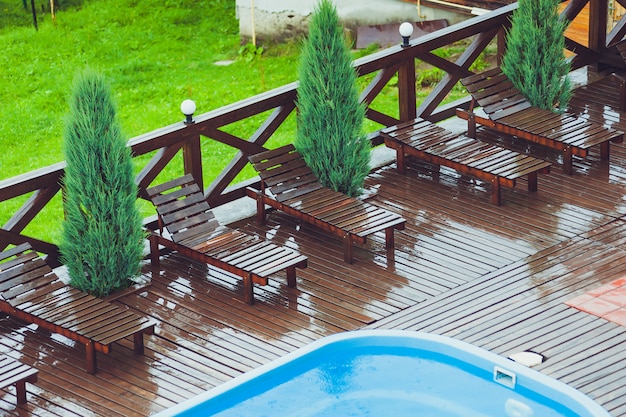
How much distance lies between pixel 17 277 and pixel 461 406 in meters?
3.21

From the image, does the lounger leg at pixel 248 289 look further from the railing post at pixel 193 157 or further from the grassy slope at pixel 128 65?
the grassy slope at pixel 128 65

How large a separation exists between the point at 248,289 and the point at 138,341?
947 mm

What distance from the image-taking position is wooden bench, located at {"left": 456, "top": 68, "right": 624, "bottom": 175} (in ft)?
33.8

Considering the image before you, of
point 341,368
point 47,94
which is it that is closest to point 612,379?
point 341,368

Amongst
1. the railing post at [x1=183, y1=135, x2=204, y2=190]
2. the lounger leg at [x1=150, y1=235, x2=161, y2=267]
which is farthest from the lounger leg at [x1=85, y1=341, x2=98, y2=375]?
the railing post at [x1=183, y1=135, x2=204, y2=190]

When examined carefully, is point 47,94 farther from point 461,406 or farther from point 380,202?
point 461,406

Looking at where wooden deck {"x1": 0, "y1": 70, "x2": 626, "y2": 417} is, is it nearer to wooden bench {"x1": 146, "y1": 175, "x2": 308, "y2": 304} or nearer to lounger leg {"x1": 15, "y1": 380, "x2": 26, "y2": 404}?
lounger leg {"x1": 15, "y1": 380, "x2": 26, "y2": 404}

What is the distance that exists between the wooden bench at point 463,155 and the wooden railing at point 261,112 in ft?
1.07

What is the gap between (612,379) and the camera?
7.55 meters

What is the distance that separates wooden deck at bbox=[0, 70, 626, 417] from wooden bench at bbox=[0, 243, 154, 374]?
0.80 ft

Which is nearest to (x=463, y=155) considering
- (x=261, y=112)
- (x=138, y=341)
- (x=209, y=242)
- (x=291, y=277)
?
(x=261, y=112)

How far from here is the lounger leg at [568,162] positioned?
10.3 meters

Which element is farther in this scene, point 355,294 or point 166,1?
point 166,1

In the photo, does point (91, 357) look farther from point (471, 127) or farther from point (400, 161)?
point (471, 127)
